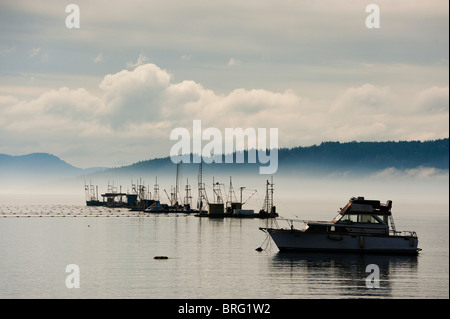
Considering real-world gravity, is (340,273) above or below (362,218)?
below

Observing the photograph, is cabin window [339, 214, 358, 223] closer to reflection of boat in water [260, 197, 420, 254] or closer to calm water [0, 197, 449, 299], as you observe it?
reflection of boat in water [260, 197, 420, 254]

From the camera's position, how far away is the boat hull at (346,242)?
8612 cm

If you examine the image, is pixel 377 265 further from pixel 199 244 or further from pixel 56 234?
pixel 56 234

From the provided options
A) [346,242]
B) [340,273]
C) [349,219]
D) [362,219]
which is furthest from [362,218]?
[340,273]

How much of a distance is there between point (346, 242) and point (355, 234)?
150cm

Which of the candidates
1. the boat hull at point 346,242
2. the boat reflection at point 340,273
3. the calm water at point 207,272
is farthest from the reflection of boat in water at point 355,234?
the calm water at point 207,272

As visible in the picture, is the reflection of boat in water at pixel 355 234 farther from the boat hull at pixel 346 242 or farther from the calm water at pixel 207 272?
the calm water at pixel 207 272

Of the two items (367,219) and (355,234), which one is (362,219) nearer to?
(367,219)

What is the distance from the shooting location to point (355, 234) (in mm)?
86062

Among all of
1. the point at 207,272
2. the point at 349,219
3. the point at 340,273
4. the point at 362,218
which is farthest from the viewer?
the point at 349,219

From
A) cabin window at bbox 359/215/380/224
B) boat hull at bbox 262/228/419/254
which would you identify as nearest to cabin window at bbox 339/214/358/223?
cabin window at bbox 359/215/380/224
